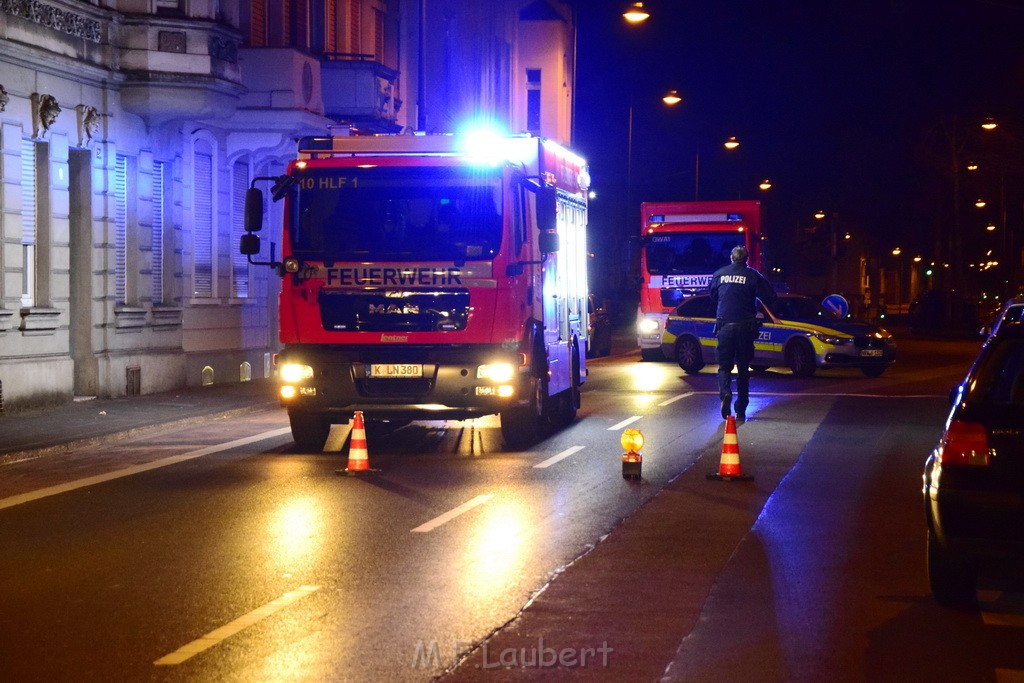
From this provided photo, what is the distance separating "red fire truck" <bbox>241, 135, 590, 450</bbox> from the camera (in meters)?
15.3

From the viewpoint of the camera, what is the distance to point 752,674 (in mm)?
6562

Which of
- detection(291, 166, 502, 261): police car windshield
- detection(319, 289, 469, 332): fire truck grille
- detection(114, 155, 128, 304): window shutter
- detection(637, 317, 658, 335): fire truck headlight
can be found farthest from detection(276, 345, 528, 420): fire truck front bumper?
detection(637, 317, 658, 335): fire truck headlight

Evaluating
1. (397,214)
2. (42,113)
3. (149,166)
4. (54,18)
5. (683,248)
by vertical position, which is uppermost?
(54,18)

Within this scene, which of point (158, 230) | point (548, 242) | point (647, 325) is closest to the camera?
point (548, 242)

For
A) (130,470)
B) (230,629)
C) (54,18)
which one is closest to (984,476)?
(230,629)

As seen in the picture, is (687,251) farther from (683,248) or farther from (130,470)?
(130,470)

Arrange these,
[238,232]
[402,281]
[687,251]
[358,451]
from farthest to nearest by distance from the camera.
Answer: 1. [687,251]
2. [238,232]
3. [402,281]
4. [358,451]

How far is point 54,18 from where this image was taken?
20953 millimetres

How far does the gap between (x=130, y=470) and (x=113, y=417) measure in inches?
192

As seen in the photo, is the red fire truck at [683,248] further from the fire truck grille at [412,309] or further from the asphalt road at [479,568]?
the fire truck grille at [412,309]

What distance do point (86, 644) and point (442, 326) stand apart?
8475mm

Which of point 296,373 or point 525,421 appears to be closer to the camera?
point 296,373

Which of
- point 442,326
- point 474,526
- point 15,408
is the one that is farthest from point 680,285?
point 474,526

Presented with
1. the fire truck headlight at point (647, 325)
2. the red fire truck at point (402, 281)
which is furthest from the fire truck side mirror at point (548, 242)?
the fire truck headlight at point (647, 325)
